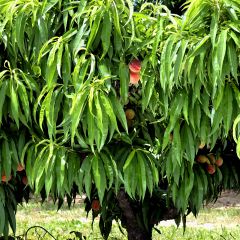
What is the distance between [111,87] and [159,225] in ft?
18.8

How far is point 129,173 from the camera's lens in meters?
1.92

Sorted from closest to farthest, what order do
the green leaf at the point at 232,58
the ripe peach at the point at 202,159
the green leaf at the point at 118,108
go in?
1. the green leaf at the point at 232,58
2. the green leaf at the point at 118,108
3. the ripe peach at the point at 202,159

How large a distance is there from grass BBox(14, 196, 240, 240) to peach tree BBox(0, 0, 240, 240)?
390cm

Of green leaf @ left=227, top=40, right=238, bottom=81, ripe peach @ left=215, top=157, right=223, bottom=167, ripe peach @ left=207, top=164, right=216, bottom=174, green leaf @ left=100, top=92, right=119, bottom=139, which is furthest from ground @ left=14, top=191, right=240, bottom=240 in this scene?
green leaf @ left=227, top=40, right=238, bottom=81

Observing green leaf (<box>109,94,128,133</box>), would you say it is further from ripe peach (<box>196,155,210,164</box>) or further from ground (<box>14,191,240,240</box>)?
ground (<box>14,191,240,240</box>)

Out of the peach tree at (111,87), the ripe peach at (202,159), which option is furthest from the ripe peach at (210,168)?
the peach tree at (111,87)

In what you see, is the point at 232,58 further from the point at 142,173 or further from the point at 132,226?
the point at 132,226

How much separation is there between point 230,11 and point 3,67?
846mm

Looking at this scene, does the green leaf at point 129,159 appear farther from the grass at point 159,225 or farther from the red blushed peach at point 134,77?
the grass at point 159,225

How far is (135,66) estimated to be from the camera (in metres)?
1.87

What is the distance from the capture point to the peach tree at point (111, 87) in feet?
5.67

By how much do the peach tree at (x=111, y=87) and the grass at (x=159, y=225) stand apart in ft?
12.8

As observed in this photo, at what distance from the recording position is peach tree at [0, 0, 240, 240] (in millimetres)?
→ 1729

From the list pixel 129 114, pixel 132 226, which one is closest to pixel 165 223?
pixel 132 226
